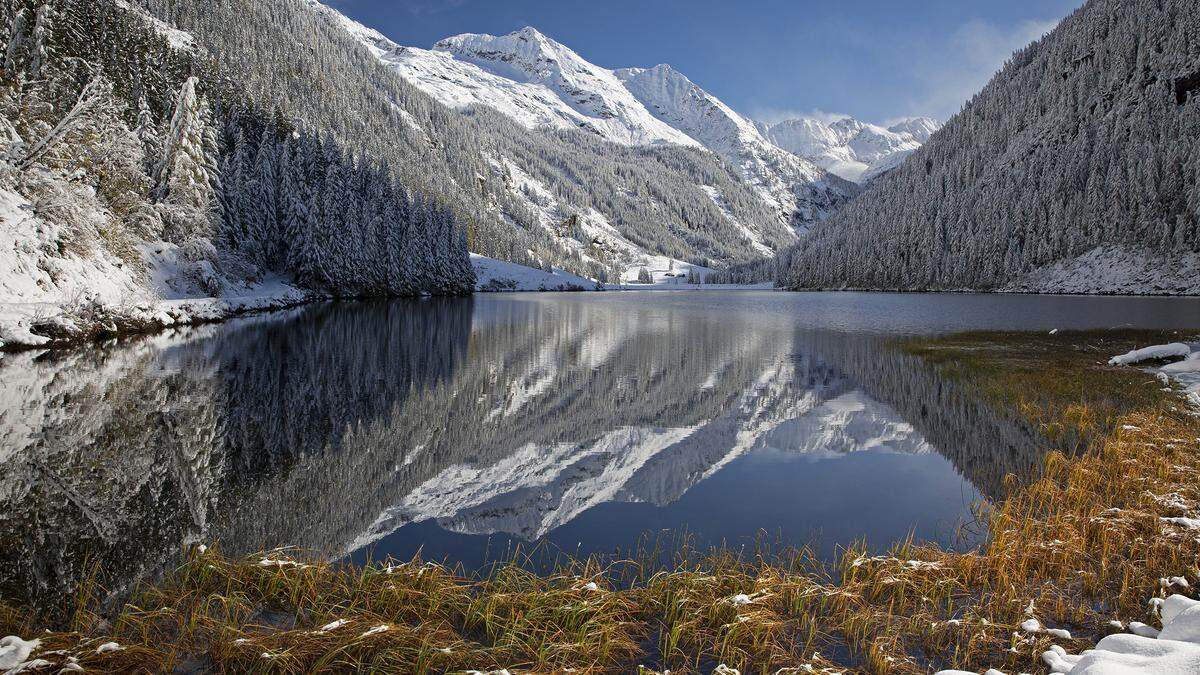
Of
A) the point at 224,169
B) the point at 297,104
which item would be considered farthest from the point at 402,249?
the point at 297,104

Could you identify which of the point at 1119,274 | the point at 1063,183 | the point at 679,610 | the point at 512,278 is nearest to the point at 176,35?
the point at 512,278

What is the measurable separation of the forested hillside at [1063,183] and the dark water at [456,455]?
344ft

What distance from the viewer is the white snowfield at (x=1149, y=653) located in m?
3.61

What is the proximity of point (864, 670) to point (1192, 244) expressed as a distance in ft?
400

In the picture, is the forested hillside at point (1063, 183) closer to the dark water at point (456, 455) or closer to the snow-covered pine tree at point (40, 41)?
the dark water at point (456, 455)

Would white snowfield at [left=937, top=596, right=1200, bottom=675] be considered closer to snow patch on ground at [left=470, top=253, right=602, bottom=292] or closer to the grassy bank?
the grassy bank

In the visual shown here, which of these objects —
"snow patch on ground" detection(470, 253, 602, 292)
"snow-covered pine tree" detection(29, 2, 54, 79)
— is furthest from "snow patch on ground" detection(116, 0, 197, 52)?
"snow patch on ground" detection(470, 253, 602, 292)

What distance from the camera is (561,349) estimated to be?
1112 inches

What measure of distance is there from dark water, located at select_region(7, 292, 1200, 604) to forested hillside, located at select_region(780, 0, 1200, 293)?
105 metres

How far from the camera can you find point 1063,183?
113938 mm

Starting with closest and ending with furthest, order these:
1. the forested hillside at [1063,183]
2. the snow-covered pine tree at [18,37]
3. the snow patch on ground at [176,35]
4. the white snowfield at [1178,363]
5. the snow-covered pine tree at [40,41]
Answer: the white snowfield at [1178,363] → the snow-covered pine tree at [18,37] → the snow-covered pine tree at [40,41] → the snow patch on ground at [176,35] → the forested hillside at [1063,183]

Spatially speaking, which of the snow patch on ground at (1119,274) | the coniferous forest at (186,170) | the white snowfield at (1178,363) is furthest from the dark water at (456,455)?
the snow patch on ground at (1119,274)

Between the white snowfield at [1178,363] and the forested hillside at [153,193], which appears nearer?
the white snowfield at [1178,363]

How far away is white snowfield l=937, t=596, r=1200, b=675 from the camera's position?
11.8ft
